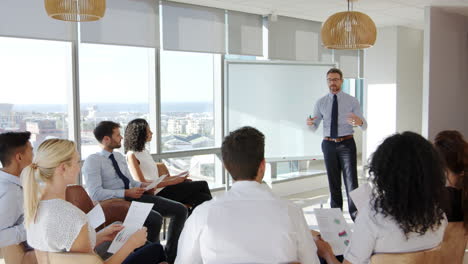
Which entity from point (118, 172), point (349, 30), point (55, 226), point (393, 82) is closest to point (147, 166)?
point (118, 172)

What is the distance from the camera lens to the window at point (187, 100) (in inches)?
228

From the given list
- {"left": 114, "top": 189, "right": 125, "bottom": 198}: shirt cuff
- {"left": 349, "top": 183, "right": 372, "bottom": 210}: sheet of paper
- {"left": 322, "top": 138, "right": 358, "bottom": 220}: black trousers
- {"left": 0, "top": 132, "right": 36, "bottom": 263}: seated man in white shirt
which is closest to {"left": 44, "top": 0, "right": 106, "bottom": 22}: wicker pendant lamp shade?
{"left": 0, "top": 132, "right": 36, "bottom": 263}: seated man in white shirt

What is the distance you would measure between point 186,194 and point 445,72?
14.0ft

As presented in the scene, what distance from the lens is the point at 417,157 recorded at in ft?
5.68

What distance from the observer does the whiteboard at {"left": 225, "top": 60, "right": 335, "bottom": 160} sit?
6316 mm

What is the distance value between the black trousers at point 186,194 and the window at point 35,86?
1.44 meters

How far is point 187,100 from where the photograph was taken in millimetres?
5996

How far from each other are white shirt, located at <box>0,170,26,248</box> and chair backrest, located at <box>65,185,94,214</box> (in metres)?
0.58

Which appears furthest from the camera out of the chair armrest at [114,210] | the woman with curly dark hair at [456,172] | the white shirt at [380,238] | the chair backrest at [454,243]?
the chair armrest at [114,210]

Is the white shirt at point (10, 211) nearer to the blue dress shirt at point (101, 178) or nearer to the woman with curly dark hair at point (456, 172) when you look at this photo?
the blue dress shirt at point (101, 178)

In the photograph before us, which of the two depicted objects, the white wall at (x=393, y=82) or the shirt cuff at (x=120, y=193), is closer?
the shirt cuff at (x=120, y=193)

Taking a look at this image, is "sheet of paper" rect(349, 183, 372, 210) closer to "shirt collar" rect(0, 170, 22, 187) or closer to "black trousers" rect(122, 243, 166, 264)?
"black trousers" rect(122, 243, 166, 264)

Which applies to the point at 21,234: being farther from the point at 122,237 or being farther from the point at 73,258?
the point at 73,258

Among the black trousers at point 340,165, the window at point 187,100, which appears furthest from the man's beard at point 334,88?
the window at point 187,100
